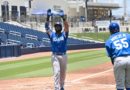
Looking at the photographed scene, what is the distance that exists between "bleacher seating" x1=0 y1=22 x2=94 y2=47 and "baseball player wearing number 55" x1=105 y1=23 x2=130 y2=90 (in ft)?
108

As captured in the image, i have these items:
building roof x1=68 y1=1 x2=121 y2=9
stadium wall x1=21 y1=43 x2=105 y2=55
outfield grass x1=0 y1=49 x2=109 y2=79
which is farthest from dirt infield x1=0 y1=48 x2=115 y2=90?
building roof x1=68 y1=1 x2=121 y2=9

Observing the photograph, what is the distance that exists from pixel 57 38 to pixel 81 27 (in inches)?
2121

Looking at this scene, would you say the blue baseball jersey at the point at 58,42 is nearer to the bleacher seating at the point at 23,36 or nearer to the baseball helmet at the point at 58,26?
the baseball helmet at the point at 58,26

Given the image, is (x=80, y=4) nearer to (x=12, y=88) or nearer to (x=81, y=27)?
(x=81, y=27)

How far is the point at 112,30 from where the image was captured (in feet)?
32.7

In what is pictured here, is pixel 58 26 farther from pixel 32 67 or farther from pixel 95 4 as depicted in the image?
pixel 95 4

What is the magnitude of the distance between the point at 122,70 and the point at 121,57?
0.27 m

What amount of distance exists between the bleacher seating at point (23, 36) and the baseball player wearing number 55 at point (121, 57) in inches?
1298

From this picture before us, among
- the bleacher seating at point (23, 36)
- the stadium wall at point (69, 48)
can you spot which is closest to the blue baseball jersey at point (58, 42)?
the stadium wall at point (69, 48)

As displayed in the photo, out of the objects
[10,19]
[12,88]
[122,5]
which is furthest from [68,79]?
[122,5]

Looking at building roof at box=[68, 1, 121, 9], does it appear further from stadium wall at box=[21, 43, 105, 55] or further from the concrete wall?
stadium wall at box=[21, 43, 105, 55]

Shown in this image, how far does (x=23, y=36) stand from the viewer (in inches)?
1813

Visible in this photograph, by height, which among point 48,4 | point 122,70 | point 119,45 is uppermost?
point 119,45

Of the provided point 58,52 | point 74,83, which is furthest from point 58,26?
point 74,83
